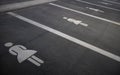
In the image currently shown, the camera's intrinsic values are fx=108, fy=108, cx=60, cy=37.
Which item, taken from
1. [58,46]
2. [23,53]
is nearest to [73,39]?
[58,46]

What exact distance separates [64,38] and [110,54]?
2198 mm

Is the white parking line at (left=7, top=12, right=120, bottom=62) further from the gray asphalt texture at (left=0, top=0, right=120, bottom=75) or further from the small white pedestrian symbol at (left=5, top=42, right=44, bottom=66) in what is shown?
the small white pedestrian symbol at (left=5, top=42, right=44, bottom=66)

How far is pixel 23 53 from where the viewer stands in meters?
4.10

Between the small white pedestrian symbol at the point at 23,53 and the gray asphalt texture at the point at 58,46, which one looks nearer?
the gray asphalt texture at the point at 58,46

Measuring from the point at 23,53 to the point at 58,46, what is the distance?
4.92 ft

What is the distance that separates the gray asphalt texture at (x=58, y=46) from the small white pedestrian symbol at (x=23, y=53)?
15 cm

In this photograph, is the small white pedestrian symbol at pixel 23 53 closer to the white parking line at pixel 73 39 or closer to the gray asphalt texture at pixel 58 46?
the gray asphalt texture at pixel 58 46

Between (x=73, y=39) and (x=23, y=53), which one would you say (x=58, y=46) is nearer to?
(x=73, y=39)

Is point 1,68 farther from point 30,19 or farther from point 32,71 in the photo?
point 30,19

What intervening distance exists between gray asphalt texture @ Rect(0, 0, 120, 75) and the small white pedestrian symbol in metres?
0.15

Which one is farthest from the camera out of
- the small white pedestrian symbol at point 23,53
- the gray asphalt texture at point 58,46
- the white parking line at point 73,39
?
the white parking line at point 73,39

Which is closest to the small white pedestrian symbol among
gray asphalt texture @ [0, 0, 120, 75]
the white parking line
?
gray asphalt texture @ [0, 0, 120, 75]

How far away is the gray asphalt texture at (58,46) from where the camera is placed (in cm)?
361

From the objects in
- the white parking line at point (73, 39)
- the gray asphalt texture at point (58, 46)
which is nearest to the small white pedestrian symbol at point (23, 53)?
the gray asphalt texture at point (58, 46)
